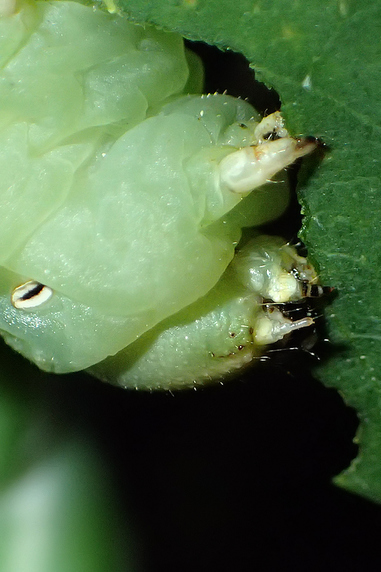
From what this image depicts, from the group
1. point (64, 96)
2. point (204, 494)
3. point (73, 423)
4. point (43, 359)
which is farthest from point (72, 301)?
point (204, 494)

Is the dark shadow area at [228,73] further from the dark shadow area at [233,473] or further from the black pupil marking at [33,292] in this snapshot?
the dark shadow area at [233,473]

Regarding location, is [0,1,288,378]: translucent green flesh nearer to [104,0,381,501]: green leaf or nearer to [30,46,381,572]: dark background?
[104,0,381,501]: green leaf

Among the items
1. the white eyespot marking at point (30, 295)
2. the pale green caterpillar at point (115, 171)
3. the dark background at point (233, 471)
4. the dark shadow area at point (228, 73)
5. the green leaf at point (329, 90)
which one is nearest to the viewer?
the green leaf at point (329, 90)

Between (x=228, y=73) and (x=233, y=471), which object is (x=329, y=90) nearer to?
(x=228, y=73)

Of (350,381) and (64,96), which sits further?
(350,381)

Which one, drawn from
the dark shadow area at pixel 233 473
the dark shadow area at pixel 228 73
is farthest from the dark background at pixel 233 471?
the dark shadow area at pixel 228 73

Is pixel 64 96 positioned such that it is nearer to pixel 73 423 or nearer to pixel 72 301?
pixel 72 301

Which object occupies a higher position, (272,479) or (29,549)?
(29,549)
